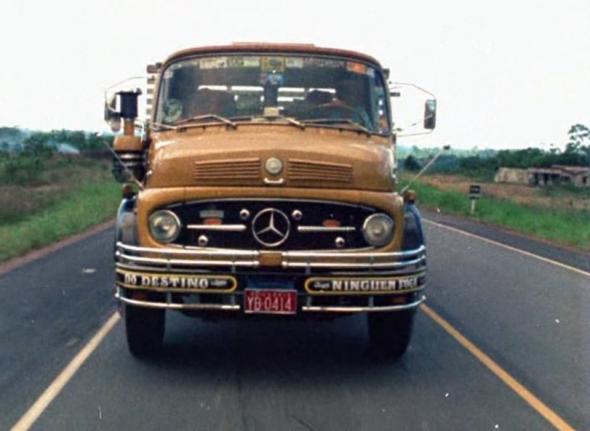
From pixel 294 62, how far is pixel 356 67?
0.57 metres

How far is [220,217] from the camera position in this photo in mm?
8281

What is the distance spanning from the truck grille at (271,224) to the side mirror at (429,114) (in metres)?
1.97

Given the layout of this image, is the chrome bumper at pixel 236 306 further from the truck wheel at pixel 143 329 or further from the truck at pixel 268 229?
the truck wheel at pixel 143 329

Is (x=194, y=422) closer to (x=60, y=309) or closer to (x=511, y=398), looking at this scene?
(x=511, y=398)

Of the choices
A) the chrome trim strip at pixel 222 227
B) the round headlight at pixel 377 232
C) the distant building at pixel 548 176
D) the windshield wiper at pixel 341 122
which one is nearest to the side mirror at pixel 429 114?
the windshield wiper at pixel 341 122

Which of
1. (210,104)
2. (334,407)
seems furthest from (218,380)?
(210,104)

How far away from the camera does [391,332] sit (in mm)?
9148

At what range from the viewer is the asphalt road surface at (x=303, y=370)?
7.28 m

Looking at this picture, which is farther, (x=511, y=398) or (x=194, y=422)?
(x=511, y=398)

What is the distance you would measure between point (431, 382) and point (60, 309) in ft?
16.9

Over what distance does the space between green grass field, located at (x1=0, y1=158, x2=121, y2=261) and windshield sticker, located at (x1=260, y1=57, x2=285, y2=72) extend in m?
10.3

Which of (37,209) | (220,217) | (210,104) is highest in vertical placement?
(210,104)

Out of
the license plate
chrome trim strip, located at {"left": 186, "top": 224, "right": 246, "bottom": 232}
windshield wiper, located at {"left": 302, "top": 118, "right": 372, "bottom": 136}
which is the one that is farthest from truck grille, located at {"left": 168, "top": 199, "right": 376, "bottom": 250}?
windshield wiper, located at {"left": 302, "top": 118, "right": 372, "bottom": 136}

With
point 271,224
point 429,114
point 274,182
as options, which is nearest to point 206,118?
point 274,182
